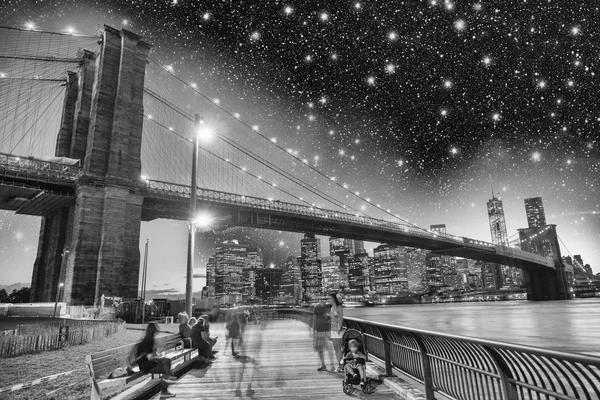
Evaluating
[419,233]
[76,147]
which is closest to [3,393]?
[76,147]

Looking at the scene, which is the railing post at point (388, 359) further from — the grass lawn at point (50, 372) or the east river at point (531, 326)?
the east river at point (531, 326)

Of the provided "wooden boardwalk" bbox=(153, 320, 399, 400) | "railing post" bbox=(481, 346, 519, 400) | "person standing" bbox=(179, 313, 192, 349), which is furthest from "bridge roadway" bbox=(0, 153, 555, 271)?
"railing post" bbox=(481, 346, 519, 400)

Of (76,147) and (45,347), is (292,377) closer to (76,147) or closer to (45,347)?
(45,347)

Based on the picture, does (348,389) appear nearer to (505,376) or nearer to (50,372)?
(505,376)

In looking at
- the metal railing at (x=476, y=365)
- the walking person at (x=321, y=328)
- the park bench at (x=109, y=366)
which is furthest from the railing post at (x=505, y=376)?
the walking person at (x=321, y=328)

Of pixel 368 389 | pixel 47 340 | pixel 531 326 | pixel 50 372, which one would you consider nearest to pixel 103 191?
pixel 47 340

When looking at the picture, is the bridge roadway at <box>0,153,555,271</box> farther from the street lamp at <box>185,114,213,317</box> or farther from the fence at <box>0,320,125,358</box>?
the street lamp at <box>185,114,213,317</box>
